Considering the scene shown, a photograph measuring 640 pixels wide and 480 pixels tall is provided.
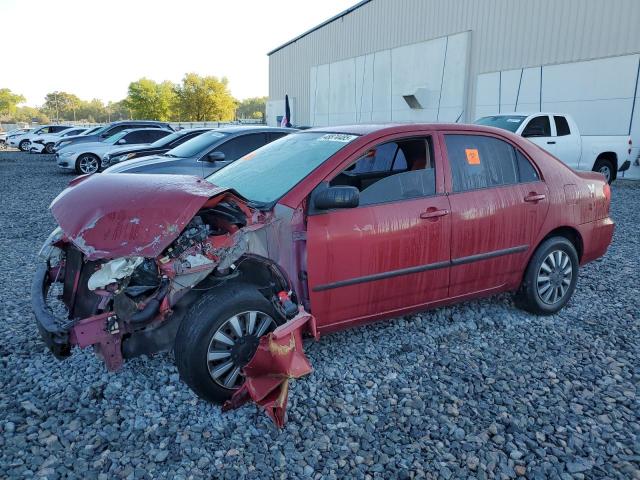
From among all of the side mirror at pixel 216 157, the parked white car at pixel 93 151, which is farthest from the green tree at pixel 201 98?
the side mirror at pixel 216 157

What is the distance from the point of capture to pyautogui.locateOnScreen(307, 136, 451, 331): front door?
128 inches

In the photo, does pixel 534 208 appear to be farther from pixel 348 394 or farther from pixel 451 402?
pixel 348 394

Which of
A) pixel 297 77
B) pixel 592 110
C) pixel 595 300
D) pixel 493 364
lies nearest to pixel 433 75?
pixel 592 110

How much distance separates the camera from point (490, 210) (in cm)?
388

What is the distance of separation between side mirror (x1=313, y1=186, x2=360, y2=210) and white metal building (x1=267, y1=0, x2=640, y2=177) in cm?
1459

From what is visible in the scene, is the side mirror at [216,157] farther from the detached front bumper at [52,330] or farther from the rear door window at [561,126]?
the rear door window at [561,126]

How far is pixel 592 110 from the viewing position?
1547 cm

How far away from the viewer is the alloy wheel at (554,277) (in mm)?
4324

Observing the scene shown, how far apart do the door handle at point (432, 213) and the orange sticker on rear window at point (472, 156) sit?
561 mm

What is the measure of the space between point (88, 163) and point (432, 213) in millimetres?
15586

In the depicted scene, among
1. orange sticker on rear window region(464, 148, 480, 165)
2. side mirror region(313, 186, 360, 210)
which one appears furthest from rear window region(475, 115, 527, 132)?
side mirror region(313, 186, 360, 210)

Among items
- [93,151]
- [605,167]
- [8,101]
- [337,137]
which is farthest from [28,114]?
[337,137]

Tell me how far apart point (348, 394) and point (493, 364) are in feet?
3.76

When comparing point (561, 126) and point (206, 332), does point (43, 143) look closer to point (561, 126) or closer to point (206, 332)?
point (561, 126)
